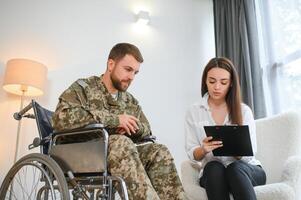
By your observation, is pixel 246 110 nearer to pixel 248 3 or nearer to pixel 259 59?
pixel 259 59

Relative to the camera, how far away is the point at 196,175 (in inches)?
65.9

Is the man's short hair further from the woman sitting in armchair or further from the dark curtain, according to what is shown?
the dark curtain

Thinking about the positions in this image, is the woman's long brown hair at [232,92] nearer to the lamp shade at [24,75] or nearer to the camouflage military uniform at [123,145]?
the camouflage military uniform at [123,145]

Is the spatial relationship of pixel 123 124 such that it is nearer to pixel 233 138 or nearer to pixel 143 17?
pixel 233 138

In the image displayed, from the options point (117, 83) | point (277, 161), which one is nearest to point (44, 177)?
point (117, 83)

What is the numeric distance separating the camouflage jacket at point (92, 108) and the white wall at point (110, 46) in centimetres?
110

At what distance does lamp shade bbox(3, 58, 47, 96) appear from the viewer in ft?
7.06

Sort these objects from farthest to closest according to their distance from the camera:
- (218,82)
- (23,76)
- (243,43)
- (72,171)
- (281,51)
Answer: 1. (243,43)
2. (281,51)
3. (23,76)
4. (218,82)
5. (72,171)

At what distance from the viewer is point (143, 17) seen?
9.62ft

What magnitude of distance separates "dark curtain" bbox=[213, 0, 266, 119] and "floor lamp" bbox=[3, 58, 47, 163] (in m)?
1.57

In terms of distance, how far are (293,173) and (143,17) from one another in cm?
195

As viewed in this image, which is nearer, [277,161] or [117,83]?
[117,83]

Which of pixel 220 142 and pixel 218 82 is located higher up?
pixel 218 82

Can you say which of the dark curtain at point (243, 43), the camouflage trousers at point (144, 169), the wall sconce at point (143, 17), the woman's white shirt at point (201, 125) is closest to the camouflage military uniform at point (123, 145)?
the camouflage trousers at point (144, 169)
